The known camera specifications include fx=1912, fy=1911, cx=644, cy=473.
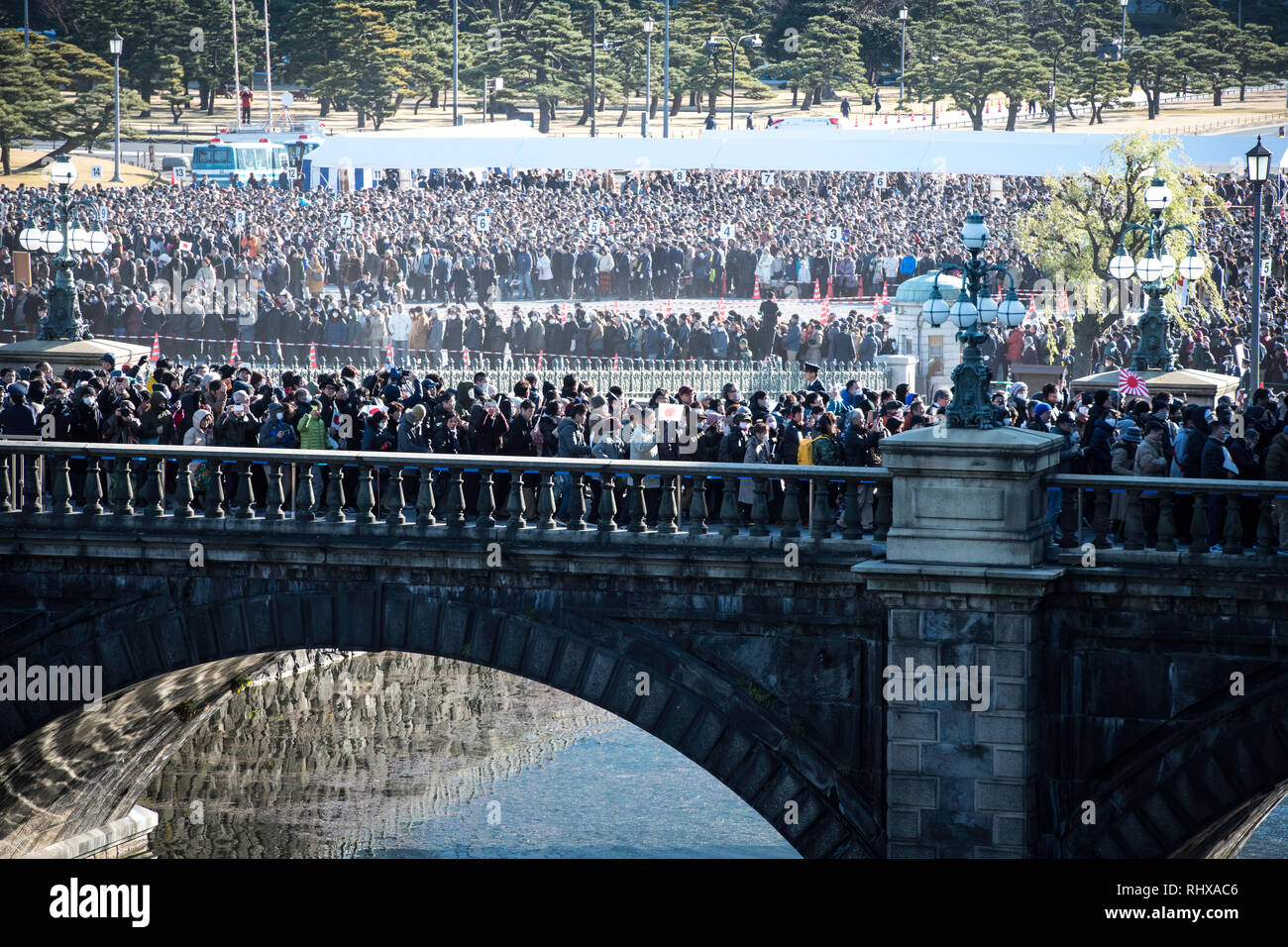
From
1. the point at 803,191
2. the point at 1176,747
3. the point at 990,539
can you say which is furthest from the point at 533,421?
the point at 803,191

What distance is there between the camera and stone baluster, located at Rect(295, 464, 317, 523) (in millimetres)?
19297

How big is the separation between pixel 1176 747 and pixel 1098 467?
9.80ft

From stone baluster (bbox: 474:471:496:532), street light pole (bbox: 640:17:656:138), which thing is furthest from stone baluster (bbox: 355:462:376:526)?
street light pole (bbox: 640:17:656:138)

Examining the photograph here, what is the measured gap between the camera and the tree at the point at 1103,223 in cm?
4744

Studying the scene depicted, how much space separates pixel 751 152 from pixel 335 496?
151ft

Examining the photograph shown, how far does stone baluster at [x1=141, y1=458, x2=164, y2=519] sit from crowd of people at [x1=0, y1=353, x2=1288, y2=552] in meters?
0.32

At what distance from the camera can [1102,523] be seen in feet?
56.4

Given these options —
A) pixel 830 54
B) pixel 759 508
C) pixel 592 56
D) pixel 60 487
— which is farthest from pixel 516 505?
pixel 830 54

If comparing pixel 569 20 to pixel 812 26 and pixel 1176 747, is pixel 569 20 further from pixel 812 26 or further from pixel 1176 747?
pixel 1176 747

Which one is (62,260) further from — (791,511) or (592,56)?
(592,56)

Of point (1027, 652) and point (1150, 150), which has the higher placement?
point (1150, 150)

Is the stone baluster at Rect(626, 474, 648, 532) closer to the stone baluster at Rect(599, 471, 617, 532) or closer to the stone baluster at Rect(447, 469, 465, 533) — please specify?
the stone baluster at Rect(599, 471, 617, 532)

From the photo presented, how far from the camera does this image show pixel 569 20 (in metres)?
86.9

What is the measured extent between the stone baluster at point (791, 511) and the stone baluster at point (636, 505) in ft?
4.52
